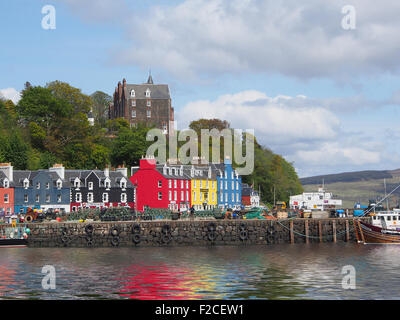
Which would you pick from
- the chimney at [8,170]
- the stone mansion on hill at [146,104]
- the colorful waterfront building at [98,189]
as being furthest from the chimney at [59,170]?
the stone mansion on hill at [146,104]

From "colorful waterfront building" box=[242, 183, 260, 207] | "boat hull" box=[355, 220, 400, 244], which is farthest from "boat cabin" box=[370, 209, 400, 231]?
"colorful waterfront building" box=[242, 183, 260, 207]

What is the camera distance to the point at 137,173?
104 metres

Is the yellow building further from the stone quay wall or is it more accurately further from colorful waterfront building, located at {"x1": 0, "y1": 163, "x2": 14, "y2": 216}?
the stone quay wall

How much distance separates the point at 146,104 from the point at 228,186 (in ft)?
148

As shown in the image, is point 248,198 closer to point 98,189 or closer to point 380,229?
point 98,189

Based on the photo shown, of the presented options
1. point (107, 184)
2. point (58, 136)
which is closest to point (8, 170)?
point (107, 184)

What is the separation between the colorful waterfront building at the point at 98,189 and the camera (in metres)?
96.9

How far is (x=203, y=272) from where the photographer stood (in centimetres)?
4372

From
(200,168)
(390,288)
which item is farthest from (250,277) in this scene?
(200,168)

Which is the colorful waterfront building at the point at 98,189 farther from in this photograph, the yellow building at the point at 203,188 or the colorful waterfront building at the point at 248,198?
the colorful waterfront building at the point at 248,198

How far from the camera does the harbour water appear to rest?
113 ft

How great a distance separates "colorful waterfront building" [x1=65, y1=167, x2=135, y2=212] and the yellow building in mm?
15745

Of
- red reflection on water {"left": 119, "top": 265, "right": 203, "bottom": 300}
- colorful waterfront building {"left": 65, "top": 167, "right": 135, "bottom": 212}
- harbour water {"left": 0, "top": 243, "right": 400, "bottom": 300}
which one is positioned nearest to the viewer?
red reflection on water {"left": 119, "top": 265, "right": 203, "bottom": 300}

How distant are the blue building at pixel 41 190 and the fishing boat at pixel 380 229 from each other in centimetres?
4747
